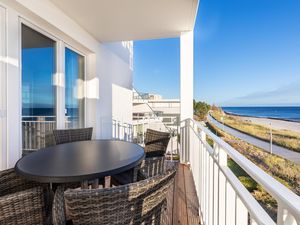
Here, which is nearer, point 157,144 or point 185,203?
point 185,203

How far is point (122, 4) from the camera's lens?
296 cm

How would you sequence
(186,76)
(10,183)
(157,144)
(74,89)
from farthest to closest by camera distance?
(186,76) → (74,89) → (157,144) → (10,183)

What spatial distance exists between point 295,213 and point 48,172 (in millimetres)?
1357

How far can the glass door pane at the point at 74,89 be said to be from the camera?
3.71 m

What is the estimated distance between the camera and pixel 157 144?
2.68 meters

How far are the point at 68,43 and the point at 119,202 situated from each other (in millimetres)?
3374

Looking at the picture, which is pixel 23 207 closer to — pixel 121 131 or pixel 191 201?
pixel 191 201

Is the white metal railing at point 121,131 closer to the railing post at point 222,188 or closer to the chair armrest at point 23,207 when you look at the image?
the chair armrest at point 23,207

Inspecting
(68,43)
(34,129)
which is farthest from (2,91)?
(68,43)

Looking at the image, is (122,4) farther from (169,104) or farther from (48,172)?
(169,104)

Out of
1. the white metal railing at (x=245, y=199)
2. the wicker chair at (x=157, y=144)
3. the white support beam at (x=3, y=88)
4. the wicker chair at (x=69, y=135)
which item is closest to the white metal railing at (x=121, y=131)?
the wicker chair at (x=69, y=135)

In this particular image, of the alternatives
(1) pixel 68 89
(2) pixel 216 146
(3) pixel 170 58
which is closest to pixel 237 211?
(2) pixel 216 146

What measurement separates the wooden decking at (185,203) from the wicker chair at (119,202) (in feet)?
3.77

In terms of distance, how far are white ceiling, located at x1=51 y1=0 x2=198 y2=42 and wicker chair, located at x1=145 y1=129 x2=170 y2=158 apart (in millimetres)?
1804
